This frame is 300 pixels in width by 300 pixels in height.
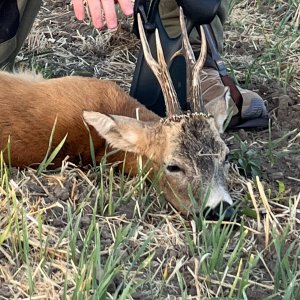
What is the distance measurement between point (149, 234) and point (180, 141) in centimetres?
65

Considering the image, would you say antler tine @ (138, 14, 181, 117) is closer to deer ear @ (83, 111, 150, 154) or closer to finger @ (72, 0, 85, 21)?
deer ear @ (83, 111, 150, 154)

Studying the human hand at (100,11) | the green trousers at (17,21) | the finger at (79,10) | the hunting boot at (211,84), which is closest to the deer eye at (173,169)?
the human hand at (100,11)

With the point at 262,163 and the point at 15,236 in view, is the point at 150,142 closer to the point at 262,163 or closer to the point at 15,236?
the point at 262,163

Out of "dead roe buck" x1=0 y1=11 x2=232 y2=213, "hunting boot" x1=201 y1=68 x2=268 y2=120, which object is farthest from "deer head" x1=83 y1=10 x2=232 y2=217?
"hunting boot" x1=201 y1=68 x2=268 y2=120

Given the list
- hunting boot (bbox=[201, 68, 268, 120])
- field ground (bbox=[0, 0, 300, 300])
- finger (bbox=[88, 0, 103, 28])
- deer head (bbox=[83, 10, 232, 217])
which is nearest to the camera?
field ground (bbox=[0, 0, 300, 300])

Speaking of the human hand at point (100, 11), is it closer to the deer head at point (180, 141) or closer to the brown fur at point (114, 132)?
the deer head at point (180, 141)

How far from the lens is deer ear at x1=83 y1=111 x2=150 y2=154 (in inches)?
178

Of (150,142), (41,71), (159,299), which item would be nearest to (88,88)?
(150,142)

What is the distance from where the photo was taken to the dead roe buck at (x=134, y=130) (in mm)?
4375

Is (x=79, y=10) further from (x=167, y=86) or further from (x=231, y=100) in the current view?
(x=231, y=100)

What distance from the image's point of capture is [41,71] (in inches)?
228

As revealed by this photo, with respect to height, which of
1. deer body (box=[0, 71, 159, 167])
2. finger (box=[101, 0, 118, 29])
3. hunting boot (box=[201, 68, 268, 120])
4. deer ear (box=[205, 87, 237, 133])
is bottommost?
hunting boot (box=[201, 68, 268, 120])

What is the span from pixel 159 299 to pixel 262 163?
1724 millimetres

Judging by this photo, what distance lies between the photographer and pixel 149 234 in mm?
3953
